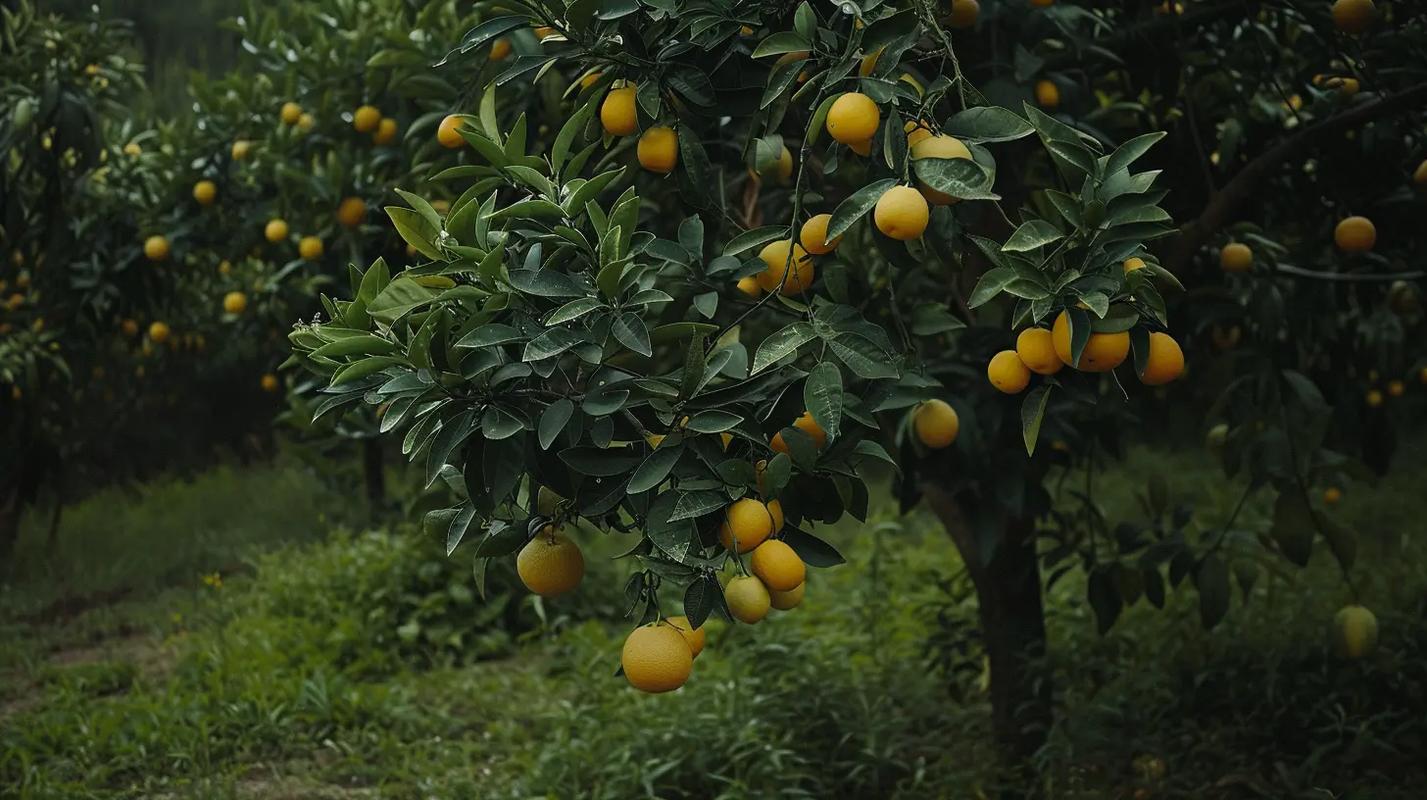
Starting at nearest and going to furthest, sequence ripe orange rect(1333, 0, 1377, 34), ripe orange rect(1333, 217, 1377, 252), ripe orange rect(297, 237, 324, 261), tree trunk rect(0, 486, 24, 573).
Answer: ripe orange rect(1333, 0, 1377, 34) → ripe orange rect(1333, 217, 1377, 252) → ripe orange rect(297, 237, 324, 261) → tree trunk rect(0, 486, 24, 573)

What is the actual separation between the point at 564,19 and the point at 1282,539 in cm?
140

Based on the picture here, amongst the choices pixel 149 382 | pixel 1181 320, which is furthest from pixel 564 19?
pixel 149 382

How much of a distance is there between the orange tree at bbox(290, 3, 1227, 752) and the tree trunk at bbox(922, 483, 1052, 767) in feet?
2.84

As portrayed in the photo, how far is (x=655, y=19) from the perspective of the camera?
139 cm

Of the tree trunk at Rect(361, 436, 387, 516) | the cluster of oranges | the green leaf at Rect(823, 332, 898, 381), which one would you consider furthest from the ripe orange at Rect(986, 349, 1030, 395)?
the tree trunk at Rect(361, 436, 387, 516)

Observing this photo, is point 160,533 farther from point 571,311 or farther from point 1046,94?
point 571,311

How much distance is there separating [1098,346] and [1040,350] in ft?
0.21

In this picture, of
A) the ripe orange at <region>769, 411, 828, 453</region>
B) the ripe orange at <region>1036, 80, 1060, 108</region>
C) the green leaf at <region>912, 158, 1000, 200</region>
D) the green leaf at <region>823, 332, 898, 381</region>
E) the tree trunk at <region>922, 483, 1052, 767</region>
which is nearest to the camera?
the green leaf at <region>912, 158, 1000, 200</region>

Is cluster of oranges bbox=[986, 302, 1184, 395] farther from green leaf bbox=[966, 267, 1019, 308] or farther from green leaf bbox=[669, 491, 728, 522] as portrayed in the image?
green leaf bbox=[669, 491, 728, 522]

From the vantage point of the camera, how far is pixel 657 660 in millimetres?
1278

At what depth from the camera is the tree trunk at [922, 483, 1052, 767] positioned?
2.33 m

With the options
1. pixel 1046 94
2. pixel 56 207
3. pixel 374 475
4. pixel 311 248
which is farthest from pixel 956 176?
pixel 374 475

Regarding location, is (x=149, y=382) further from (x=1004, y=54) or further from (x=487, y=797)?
(x=1004, y=54)

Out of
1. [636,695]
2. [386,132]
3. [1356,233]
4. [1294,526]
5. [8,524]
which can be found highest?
[386,132]
